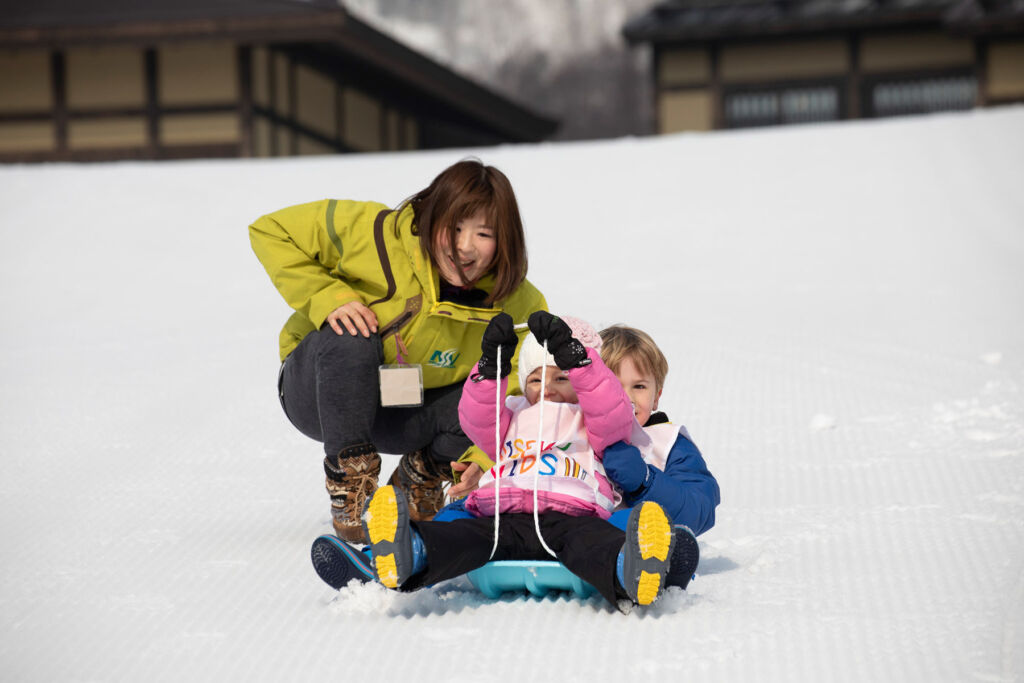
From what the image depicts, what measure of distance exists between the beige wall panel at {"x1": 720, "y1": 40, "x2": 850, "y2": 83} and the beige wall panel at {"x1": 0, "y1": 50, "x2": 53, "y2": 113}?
8696 mm

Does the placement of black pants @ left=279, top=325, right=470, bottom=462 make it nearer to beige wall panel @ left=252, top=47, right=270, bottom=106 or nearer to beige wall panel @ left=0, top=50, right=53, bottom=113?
beige wall panel @ left=252, top=47, right=270, bottom=106

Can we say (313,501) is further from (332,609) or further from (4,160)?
(4,160)

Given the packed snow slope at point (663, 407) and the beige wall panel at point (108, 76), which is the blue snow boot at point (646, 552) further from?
→ the beige wall panel at point (108, 76)

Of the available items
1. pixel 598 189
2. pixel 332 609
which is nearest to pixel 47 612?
pixel 332 609

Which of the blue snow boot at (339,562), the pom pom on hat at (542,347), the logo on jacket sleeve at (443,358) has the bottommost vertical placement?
the blue snow boot at (339,562)

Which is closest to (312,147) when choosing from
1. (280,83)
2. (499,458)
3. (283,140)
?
(283,140)

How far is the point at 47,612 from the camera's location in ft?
6.78

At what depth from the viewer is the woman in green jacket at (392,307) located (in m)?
2.30

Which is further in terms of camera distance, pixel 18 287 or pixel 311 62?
pixel 311 62

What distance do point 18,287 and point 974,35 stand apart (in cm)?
1150

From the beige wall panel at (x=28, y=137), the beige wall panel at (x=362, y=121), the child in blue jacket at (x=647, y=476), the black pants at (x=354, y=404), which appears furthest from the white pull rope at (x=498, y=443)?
the beige wall panel at (x=362, y=121)

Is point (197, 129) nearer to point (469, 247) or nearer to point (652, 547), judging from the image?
point (469, 247)

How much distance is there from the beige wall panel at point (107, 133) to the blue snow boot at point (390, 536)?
11948 millimetres

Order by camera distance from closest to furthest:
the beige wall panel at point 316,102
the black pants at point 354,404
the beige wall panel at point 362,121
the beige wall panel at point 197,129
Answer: the black pants at point 354,404 < the beige wall panel at point 197,129 < the beige wall panel at point 316,102 < the beige wall panel at point 362,121
